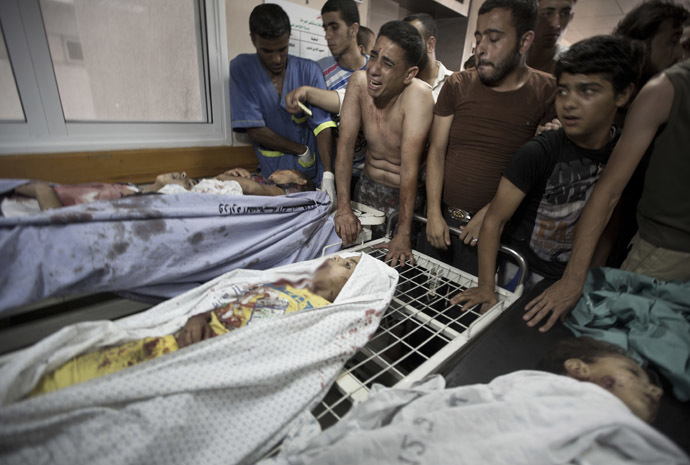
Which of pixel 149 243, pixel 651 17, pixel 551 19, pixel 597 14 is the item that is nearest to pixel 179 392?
pixel 149 243

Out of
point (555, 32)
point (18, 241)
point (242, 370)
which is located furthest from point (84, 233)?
point (555, 32)

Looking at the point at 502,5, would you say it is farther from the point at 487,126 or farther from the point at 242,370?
the point at 242,370

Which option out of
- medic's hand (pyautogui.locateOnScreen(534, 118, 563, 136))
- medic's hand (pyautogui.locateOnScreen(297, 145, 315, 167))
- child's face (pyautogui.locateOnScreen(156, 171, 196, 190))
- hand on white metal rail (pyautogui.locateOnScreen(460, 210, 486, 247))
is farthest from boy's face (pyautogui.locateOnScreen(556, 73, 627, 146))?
child's face (pyautogui.locateOnScreen(156, 171, 196, 190))

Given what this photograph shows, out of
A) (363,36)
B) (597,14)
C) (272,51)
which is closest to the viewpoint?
(272,51)

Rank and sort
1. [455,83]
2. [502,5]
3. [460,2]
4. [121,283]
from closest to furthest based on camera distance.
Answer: [121,283] < [502,5] < [455,83] < [460,2]

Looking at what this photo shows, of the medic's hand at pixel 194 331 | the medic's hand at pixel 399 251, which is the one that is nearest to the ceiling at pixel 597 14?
the medic's hand at pixel 399 251

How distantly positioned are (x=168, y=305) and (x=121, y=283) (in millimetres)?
215

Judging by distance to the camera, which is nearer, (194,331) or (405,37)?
(194,331)

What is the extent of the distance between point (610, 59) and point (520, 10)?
483mm

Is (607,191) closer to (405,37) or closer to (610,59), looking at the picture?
(610,59)

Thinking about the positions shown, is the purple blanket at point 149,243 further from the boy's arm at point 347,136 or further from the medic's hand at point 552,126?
the medic's hand at point 552,126

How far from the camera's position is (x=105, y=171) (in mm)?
1856

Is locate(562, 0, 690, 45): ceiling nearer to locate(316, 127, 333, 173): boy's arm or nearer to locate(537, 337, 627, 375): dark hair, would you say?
locate(316, 127, 333, 173): boy's arm

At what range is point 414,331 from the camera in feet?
3.85
